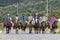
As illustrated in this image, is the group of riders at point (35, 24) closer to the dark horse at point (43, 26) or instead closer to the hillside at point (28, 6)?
the dark horse at point (43, 26)

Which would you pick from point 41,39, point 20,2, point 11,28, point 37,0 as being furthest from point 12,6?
point 41,39

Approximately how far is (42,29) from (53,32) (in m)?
0.96

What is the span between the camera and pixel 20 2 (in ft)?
140

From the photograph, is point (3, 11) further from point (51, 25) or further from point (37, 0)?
point (51, 25)

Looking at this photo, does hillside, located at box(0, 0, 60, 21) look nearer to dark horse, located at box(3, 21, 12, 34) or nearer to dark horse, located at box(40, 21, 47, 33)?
dark horse, located at box(3, 21, 12, 34)

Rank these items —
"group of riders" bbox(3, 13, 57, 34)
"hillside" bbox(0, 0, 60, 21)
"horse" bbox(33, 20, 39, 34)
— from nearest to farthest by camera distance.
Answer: "horse" bbox(33, 20, 39, 34), "group of riders" bbox(3, 13, 57, 34), "hillside" bbox(0, 0, 60, 21)

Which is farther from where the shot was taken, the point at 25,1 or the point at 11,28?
the point at 25,1

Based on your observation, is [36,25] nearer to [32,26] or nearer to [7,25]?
[32,26]

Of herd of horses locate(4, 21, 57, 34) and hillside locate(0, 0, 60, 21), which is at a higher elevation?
hillside locate(0, 0, 60, 21)

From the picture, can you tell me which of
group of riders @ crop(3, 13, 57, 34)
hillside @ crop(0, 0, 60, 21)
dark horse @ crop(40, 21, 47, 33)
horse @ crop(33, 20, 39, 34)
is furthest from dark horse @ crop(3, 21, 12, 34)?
hillside @ crop(0, 0, 60, 21)

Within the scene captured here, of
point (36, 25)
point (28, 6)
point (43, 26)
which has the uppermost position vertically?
point (28, 6)

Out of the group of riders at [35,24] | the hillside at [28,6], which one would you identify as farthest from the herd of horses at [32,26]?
the hillside at [28,6]

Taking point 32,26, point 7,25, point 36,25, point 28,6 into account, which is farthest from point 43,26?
point 28,6

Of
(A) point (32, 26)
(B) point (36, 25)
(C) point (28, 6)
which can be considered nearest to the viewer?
(B) point (36, 25)
